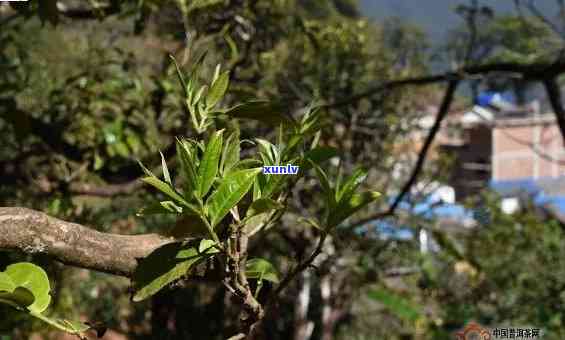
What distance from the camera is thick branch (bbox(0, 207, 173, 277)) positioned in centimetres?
59

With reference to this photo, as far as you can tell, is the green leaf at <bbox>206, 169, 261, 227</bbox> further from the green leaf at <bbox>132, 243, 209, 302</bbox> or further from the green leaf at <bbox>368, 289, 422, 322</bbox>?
the green leaf at <bbox>368, 289, 422, 322</bbox>

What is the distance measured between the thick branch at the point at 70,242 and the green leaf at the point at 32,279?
0.6 inches

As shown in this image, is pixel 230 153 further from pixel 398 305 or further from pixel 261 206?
pixel 398 305

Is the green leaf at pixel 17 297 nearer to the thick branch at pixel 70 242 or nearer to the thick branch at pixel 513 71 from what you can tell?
the thick branch at pixel 70 242

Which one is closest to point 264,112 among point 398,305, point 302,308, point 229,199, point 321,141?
point 229,199

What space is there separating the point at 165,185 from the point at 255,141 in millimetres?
165

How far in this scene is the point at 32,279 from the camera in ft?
1.93

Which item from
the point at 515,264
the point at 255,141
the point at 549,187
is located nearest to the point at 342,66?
the point at 515,264

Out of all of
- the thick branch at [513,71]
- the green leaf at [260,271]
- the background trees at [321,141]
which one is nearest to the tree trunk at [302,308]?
the background trees at [321,141]

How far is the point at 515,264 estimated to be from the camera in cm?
462

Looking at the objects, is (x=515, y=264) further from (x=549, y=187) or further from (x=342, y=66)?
(x=549, y=187)

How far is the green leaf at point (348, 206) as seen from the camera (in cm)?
64

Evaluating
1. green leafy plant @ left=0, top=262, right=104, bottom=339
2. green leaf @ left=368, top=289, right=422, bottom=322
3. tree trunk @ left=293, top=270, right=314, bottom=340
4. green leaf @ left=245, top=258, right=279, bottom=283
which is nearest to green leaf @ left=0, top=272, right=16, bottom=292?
green leafy plant @ left=0, top=262, right=104, bottom=339

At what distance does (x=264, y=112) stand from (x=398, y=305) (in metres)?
4.72
